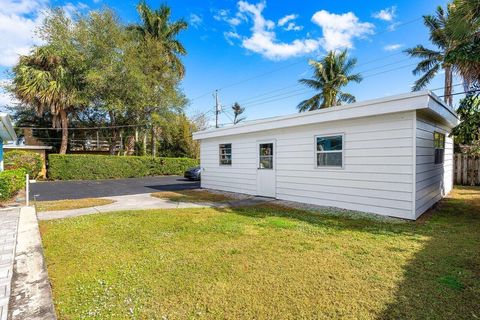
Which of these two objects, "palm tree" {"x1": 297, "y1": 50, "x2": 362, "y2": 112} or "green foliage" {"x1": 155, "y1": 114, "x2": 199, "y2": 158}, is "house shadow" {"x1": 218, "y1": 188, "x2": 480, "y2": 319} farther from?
"green foliage" {"x1": 155, "y1": 114, "x2": 199, "y2": 158}

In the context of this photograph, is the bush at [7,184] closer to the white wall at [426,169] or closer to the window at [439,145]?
the white wall at [426,169]

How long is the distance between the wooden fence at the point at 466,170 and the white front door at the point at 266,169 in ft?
31.1

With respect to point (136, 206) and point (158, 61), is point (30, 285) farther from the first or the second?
point (158, 61)

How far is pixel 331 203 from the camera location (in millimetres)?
6922

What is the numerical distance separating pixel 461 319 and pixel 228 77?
2533 centimetres

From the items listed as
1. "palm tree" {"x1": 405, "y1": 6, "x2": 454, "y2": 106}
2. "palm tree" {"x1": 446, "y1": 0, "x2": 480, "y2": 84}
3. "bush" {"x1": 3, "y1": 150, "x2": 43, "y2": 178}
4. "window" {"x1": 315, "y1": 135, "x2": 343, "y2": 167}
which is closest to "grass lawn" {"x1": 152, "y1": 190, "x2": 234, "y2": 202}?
"window" {"x1": 315, "y1": 135, "x2": 343, "y2": 167}

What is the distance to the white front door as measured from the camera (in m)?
8.62

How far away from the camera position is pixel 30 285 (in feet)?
8.45

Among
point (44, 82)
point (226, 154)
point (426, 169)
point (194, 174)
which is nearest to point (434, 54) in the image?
point (426, 169)

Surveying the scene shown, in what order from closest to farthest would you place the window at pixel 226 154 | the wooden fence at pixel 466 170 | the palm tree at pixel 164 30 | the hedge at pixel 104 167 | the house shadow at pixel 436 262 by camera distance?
1. the house shadow at pixel 436 262
2. the window at pixel 226 154
3. the wooden fence at pixel 466 170
4. the hedge at pixel 104 167
5. the palm tree at pixel 164 30

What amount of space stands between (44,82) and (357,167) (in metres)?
21.3

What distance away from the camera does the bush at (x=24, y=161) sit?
14.1m

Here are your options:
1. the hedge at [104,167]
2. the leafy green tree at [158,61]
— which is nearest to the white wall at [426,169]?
the hedge at [104,167]

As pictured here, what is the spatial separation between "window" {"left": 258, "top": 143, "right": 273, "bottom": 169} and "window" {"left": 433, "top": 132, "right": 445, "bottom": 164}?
4.73 meters
